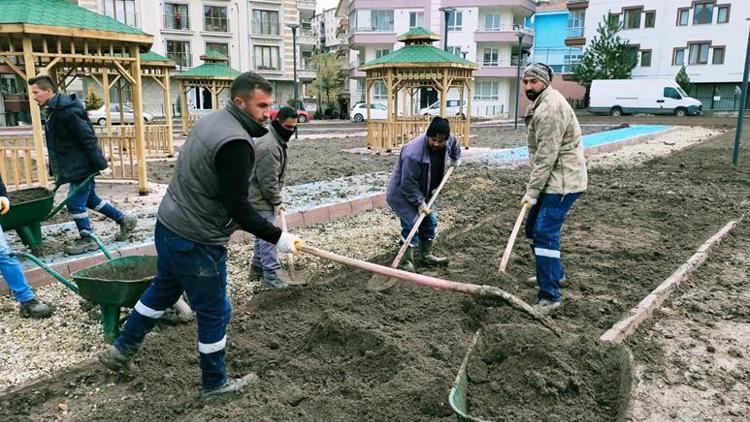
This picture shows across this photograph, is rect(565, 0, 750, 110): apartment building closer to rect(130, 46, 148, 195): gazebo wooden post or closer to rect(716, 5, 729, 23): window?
rect(716, 5, 729, 23): window

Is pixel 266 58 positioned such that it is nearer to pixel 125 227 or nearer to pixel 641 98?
pixel 641 98

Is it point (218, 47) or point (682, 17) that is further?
point (218, 47)

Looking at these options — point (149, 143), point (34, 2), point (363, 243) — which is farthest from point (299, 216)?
point (149, 143)

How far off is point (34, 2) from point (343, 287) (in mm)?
5979

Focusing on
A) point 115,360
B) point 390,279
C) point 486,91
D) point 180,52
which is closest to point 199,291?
point 115,360

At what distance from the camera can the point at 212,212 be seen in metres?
2.96

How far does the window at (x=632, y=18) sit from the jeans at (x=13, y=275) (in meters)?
44.4

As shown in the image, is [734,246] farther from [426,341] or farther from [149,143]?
[149,143]

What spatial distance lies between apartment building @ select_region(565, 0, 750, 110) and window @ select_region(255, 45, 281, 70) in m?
23.4

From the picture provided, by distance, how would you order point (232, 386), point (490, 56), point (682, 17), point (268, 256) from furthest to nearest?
1. point (490, 56)
2. point (682, 17)
3. point (268, 256)
4. point (232, 386)

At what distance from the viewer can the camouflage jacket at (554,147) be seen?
418 cm

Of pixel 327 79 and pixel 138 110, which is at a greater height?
pixel 327 79

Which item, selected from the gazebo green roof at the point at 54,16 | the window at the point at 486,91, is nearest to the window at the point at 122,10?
the window at the point at 486,91

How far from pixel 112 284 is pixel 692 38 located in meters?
43.7
